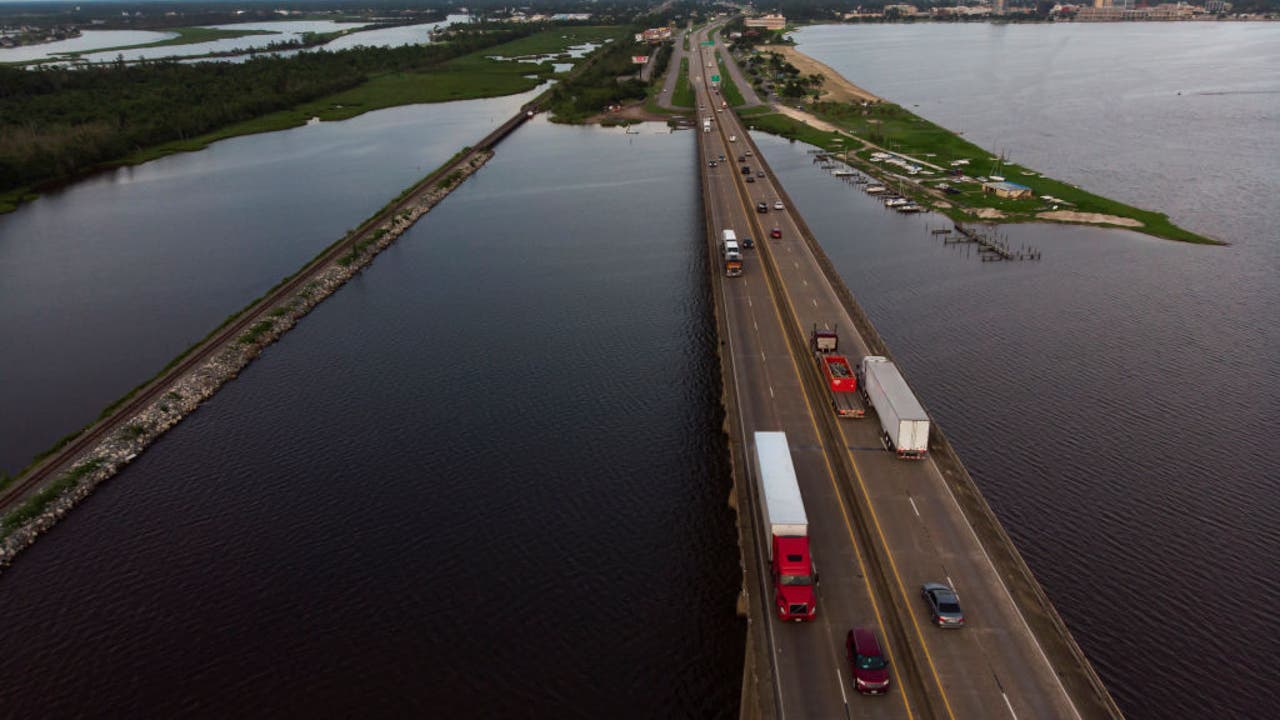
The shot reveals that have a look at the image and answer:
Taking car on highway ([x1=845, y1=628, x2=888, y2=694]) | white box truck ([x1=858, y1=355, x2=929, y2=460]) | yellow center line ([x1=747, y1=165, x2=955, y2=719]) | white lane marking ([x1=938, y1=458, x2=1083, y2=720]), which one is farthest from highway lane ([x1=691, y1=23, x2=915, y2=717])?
white lane marking ([x1=938, y1=458, x2=1083, y2=720])

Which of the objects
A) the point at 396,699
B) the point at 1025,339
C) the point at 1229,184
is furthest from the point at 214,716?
the point at 1229,184

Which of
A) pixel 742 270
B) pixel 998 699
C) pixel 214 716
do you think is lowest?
pixel 214 716

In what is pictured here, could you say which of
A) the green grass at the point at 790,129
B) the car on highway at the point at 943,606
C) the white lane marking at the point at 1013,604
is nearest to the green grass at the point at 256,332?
the white lane marking at the point at 1013,604

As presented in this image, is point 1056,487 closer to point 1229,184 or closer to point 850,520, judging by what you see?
point 850,520

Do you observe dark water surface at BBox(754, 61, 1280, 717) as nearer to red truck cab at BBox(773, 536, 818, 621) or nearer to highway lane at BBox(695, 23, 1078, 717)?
highway lane at BBox(695, 23, 1078, 717)

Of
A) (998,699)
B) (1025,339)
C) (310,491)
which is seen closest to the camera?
(998,699)

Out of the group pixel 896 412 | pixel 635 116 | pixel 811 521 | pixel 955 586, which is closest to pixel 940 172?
pixel 635 116

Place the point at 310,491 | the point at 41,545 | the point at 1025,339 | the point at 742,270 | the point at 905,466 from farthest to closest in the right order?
the point at 742,270 < the point at 1025,339 < the point at 310,491 < the point at 41,545 < the point at 905,466

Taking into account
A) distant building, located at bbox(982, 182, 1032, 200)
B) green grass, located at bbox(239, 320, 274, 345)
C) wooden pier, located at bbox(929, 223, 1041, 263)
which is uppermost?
distant building, located at bbox(982, 182, 1032, 200)
